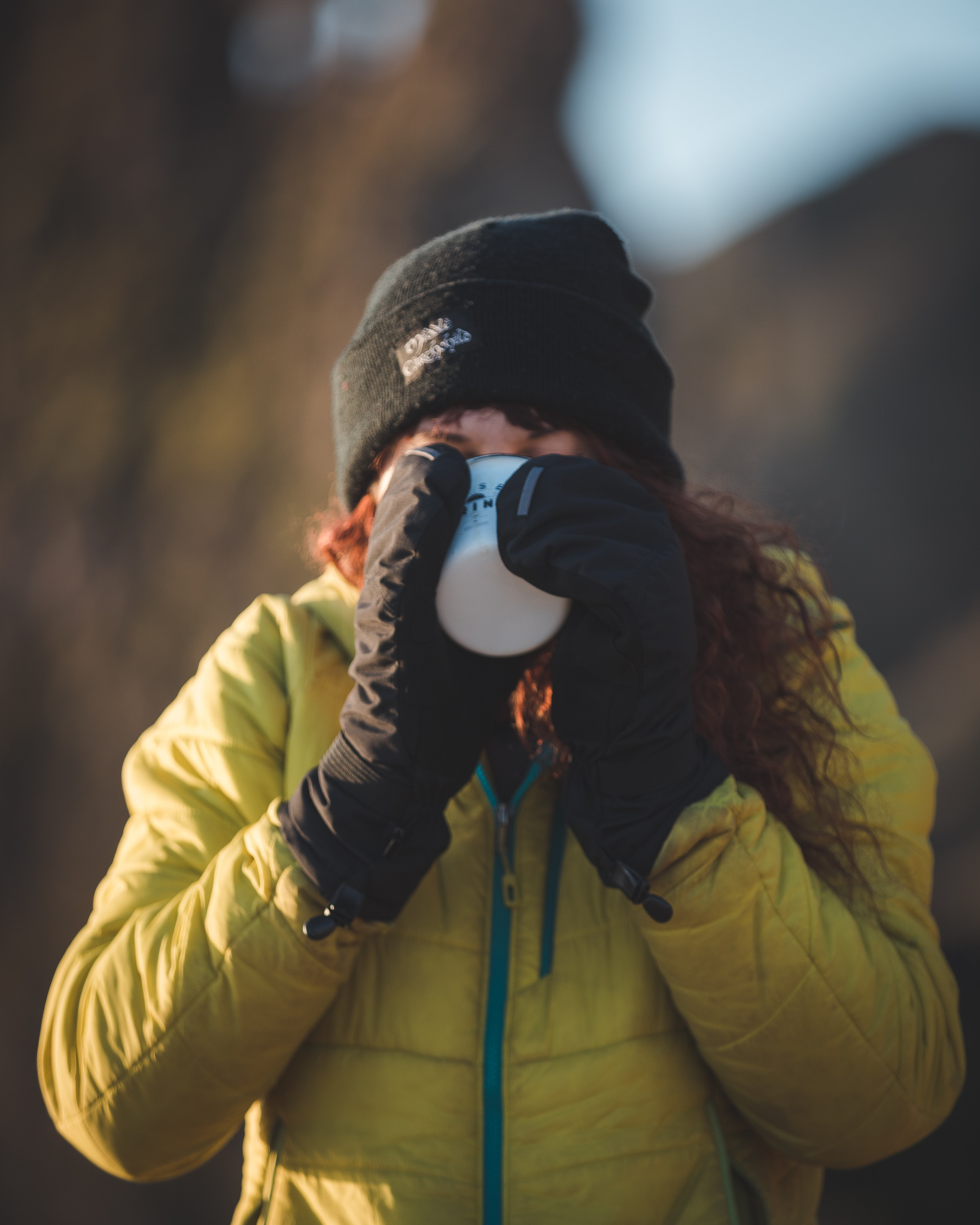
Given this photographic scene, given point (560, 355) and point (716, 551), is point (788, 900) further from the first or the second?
point (560, 355)

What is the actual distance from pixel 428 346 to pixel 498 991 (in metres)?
0.88

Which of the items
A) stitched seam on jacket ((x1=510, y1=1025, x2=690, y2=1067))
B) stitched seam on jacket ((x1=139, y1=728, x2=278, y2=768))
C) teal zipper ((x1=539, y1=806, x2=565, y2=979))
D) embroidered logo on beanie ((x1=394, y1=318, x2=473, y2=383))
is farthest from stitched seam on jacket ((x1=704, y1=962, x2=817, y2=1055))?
embroidered logo on beanie ((x1=394, y1=318, x2=473, y2=383))

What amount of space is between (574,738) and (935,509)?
2440 millimetres

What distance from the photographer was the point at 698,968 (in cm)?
92

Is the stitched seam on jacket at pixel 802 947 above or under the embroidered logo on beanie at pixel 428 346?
under

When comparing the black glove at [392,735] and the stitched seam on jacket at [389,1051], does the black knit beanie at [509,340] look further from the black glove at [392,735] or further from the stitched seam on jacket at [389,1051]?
the stitched seam on jacket at [389,1051]

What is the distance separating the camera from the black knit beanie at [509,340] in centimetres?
117

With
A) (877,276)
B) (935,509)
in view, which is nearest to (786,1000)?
(935,509)

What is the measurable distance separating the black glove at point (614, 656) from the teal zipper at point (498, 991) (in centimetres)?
16

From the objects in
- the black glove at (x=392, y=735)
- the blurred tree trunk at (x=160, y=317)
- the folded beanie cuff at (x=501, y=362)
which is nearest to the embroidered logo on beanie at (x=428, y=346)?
the folded beanie cuff at (x=501, y=362)

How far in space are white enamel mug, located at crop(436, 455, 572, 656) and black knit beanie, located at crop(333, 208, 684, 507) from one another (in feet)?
0.93

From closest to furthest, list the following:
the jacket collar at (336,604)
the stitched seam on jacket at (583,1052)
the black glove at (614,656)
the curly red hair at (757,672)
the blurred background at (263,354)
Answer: the black glove at (614,656) < the stitched seam on jacket at (583,1052) < the curly red hair at (757,672) < the jacket collar at (336,604) < the blurred background at (263,354)

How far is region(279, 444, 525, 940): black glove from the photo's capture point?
89cm

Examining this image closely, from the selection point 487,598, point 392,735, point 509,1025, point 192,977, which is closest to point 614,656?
point 487,598
